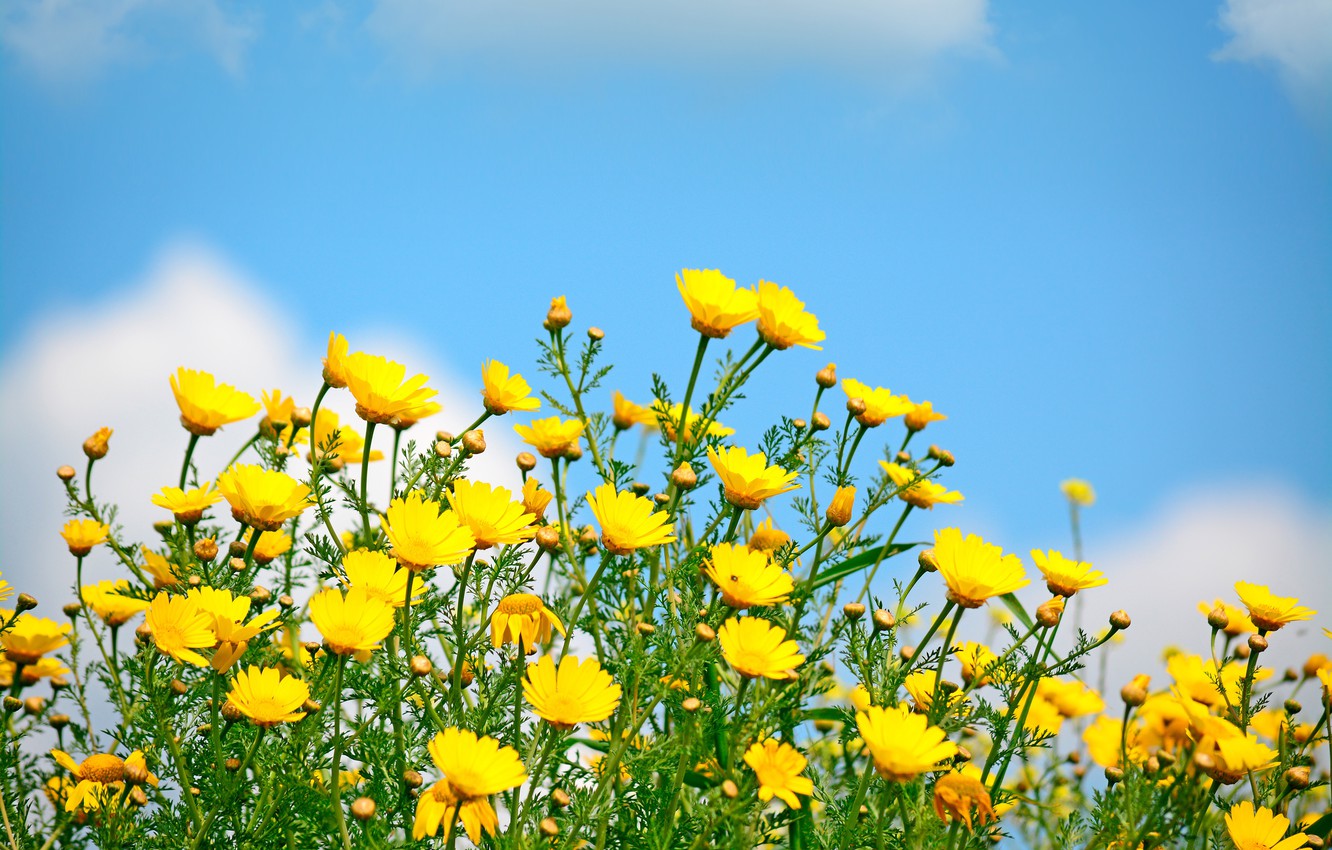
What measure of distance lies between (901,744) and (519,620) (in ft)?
1.94

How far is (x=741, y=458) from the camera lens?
1.82 meters

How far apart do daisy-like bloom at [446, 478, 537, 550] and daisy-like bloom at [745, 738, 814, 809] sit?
487 millimetres

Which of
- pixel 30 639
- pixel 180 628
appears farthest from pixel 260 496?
pixel 30 639

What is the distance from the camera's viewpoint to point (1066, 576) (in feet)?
6.21

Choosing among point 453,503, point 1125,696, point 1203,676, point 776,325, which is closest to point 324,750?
point 453,503

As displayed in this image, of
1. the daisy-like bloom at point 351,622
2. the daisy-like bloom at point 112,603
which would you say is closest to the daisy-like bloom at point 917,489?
the daisy-like bloom at point 351,622

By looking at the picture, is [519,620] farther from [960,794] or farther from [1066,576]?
[1066,576]

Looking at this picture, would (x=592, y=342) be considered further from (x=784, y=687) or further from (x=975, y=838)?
(x=975, y=838)

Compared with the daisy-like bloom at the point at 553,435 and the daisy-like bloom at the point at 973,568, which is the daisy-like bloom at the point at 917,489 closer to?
the daisy-like bloom at the point at 973,568

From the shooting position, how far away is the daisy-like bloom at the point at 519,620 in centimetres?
162

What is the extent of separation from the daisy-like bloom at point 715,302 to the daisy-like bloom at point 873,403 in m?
0.34

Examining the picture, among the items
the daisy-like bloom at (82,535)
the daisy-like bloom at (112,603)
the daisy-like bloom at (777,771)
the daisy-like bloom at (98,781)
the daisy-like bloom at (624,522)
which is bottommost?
the daisy-like bloom at (777,771)

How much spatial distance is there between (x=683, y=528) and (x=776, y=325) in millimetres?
547

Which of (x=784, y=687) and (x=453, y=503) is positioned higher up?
(x=453, y=503)
